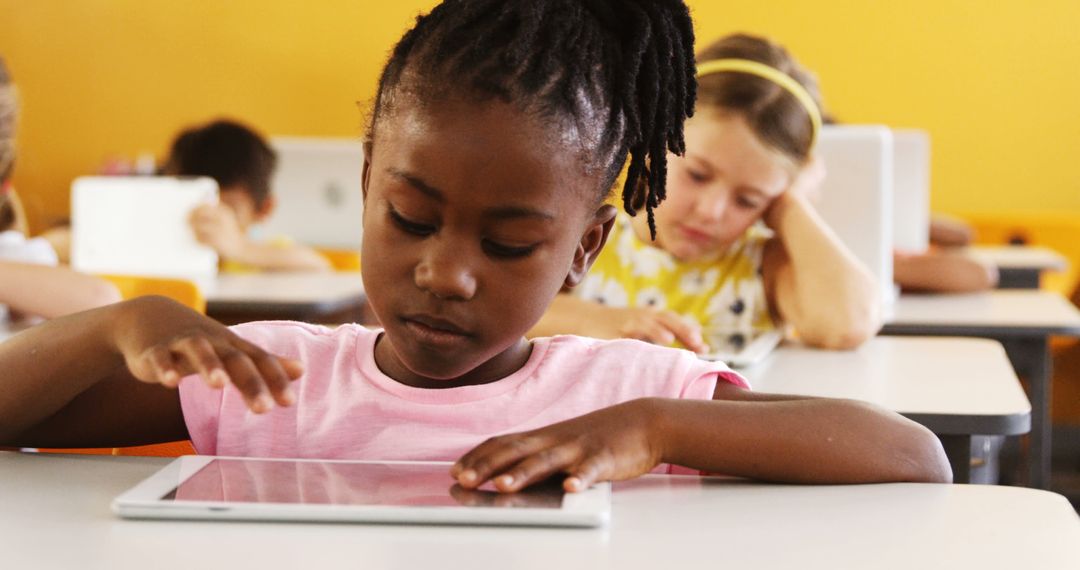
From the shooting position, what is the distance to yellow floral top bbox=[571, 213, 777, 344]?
1989 millimetres

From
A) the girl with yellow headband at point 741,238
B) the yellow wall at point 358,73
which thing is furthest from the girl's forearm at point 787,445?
the yellow wall at point 358,73

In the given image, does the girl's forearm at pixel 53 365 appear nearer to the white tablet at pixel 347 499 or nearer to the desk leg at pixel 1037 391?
the white tablet at pixel 347 499

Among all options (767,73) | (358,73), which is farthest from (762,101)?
(358,73)

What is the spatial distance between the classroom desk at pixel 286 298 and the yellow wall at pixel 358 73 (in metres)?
1.66

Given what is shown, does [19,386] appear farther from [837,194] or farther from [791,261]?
[837,194]

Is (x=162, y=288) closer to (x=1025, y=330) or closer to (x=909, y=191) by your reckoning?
(x=1025, y=330)

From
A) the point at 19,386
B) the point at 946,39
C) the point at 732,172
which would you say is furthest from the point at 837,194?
the point at 946,39

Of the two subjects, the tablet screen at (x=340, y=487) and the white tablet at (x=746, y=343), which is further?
the white tablet at (x=746, y=343)

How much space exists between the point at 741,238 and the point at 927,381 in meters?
0.56

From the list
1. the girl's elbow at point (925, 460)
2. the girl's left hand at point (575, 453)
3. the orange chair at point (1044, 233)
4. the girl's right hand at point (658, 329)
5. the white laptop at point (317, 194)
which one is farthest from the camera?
the orange chair at point (1044, 233)

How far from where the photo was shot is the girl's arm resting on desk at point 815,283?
72.1 inches

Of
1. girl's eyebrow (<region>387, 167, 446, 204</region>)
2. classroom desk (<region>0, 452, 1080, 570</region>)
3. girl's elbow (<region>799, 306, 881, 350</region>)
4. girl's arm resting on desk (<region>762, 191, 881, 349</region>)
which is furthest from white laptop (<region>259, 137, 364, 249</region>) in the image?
classroom desk (<region>0, 452, 1080, 570</region>)

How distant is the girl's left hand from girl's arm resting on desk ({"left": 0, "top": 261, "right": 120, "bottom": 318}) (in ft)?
3.59

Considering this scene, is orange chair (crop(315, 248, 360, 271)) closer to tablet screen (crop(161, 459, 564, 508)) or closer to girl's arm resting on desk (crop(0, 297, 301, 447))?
girl's arm resting on desk (crop(0, 297, 301, 447))
